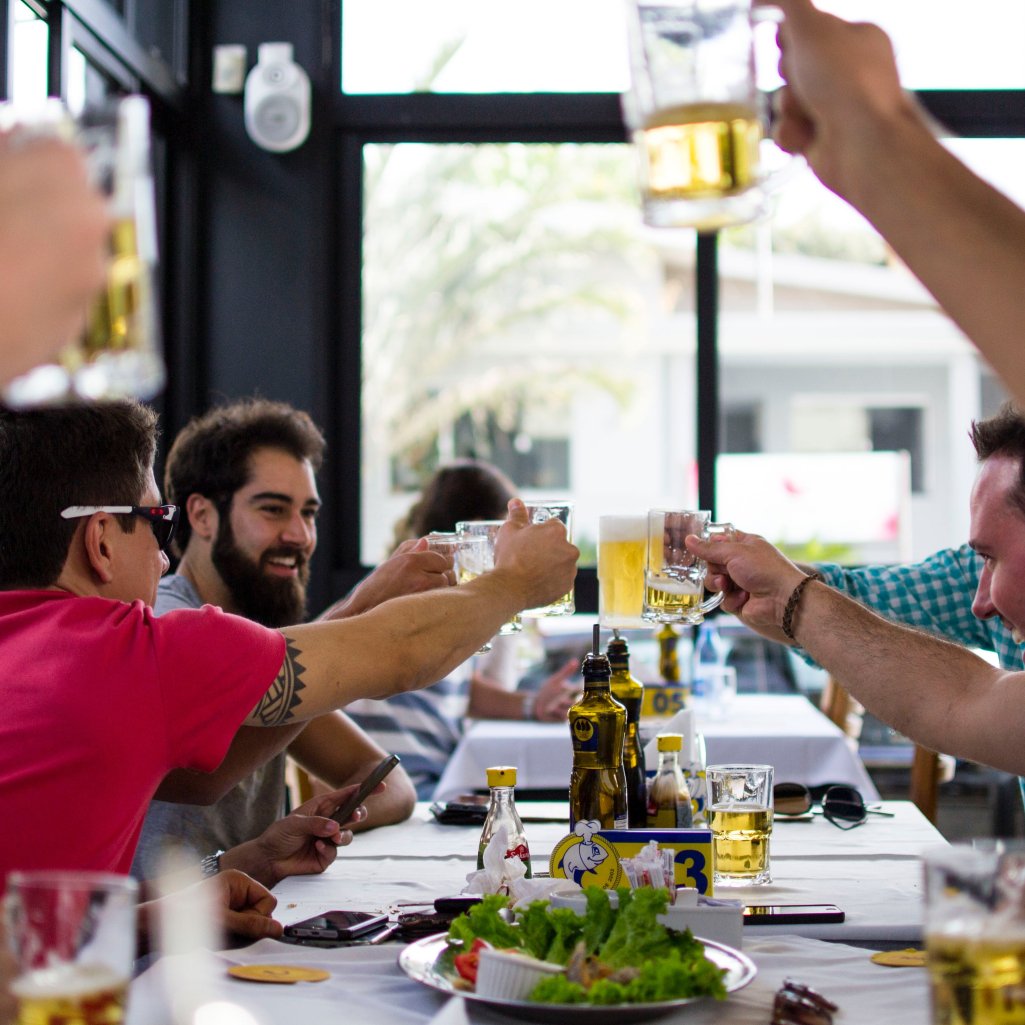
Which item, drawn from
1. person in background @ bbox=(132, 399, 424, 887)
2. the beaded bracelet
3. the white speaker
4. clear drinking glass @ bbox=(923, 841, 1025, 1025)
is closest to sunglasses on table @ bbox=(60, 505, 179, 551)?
person in background @ bbox=(132, 399, 424, 887)

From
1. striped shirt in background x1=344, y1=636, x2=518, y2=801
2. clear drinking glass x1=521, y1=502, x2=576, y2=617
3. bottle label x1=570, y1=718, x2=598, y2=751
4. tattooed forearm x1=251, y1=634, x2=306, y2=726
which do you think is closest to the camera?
tattooed forearm x1=251, y1=634, x2=306, y2=726

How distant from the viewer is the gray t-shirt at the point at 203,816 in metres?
2.06

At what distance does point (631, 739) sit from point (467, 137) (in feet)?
10.1

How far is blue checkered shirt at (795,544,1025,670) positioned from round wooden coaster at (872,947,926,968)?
1.28 m

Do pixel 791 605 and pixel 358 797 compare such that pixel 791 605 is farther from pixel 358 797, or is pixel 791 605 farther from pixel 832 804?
pixel 358 797

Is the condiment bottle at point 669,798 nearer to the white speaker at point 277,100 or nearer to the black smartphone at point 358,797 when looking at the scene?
the black smartphone at point 358,797

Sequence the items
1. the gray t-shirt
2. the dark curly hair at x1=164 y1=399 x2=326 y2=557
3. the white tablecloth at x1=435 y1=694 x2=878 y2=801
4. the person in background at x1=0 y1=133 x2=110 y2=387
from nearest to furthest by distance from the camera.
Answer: the person in background at x1=0 y1=133 x2=110 y2=387 < the gray t-shirt < the dark curly hair at x1=164 y1=399 x2=326 y2=557 < the white tablecloth at x1=435 y1=694 x2=878 y2=801

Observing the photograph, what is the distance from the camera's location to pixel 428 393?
12.0 meters

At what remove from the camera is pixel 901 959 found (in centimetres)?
128

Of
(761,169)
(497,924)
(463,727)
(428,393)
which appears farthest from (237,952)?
(428,393)

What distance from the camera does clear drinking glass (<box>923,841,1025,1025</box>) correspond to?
0.78 m

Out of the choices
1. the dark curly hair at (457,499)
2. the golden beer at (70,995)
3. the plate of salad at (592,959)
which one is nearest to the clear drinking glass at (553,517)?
the plate of salad at (592,959)

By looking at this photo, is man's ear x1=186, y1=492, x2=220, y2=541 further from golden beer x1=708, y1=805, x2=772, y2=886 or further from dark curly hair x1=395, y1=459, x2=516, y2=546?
golden beer x1=708, y1=805, x2=772, y2=886

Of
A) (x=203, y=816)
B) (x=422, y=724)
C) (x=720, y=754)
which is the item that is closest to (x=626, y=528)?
(x=203, y=816)
